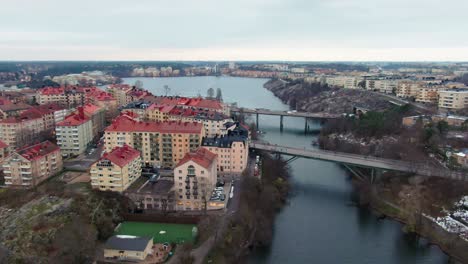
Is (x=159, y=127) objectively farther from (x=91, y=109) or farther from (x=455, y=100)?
(x=455, y=100)

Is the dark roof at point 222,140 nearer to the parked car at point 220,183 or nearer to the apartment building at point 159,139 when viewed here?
the apartment building at point 159,139

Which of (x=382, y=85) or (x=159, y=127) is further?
(x=382, y=85)

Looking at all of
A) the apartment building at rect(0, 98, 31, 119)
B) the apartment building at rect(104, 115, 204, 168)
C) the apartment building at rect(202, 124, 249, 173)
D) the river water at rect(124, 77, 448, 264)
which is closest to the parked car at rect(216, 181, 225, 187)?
the apartment building at rect(202, 124, 249, 173)

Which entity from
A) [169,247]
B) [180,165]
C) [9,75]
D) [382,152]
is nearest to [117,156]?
[180,165]

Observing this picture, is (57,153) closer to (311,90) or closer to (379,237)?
(379,237)

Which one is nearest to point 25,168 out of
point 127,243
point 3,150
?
point 3,150

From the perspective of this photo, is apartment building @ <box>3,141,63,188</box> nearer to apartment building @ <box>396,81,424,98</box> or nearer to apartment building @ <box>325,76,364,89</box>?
apartment building @ <box>396,81,424,98</box>
